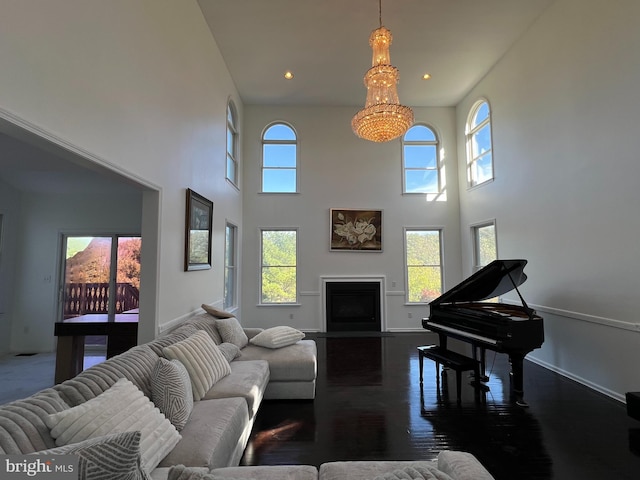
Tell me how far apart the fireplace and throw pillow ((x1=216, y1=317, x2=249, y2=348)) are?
3358 mm

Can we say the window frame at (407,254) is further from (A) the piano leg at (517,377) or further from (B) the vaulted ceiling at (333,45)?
(A) the piano leg at (517,377)

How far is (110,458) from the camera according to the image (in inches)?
40.5

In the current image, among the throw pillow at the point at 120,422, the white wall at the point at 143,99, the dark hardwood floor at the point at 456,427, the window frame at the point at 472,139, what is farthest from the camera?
the window frame at the point at 472,139

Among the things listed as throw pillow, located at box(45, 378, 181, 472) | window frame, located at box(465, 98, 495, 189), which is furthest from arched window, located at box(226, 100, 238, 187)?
window frame, located at box(465, 98, 495, 189)

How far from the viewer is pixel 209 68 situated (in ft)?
15.4

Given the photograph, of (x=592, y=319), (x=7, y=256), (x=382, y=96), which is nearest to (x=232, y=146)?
(x=382, y=96)

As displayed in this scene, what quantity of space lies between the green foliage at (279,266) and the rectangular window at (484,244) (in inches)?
159

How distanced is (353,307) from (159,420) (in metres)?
5.56

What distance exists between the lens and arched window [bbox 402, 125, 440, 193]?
7.28 meters

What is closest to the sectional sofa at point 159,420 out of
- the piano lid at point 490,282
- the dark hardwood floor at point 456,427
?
the dark hardwood floor at point 456,427

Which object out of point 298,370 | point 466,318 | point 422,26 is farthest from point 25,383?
point 422,26

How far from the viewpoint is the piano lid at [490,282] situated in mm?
3574

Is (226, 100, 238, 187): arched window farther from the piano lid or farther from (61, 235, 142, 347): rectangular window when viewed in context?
the piano lid

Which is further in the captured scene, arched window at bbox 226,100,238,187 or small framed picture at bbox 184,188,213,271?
arched window at bbox 226,100,238,187
